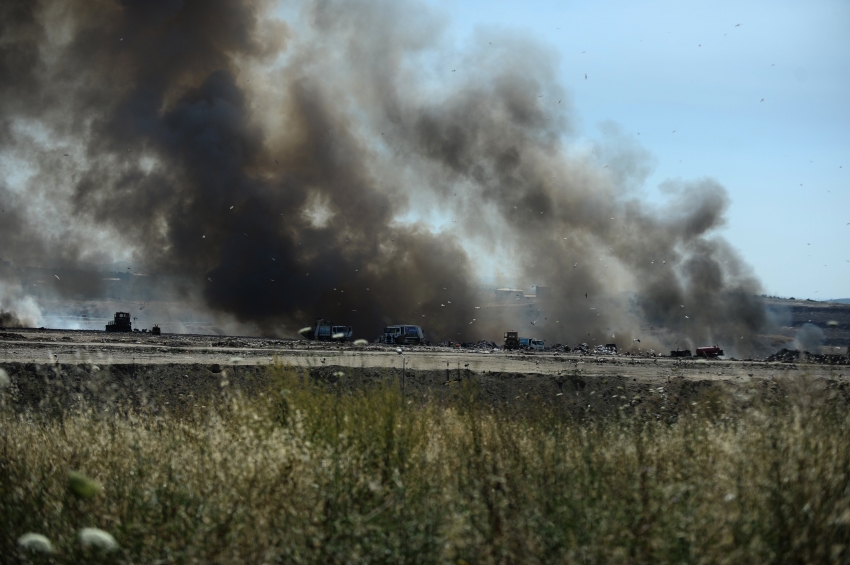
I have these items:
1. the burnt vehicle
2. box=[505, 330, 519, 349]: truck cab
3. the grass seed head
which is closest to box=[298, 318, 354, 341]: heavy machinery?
the burnt vehicle

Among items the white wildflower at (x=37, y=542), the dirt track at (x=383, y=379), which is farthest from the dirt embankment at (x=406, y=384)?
the white wildflower at (x=37, y=542)

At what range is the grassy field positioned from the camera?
6438 mm

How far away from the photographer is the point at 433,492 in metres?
7.94

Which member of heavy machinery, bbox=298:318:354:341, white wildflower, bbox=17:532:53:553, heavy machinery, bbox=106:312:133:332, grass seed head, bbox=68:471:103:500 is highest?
heavy machinery, bbox=106:312:133:332

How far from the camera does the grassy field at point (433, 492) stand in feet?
21.1

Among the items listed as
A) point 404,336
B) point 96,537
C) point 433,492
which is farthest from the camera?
point 404,336

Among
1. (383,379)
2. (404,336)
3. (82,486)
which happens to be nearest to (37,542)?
(82,486)

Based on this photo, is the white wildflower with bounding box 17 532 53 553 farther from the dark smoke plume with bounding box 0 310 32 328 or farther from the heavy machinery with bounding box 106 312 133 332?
the dark smoke plume with bounding box 0 310 32 328

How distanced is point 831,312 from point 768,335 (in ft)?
171

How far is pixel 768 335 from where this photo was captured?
68688 millimetres

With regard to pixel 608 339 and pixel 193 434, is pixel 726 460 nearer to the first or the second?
pixel 193 434

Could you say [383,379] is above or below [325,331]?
below

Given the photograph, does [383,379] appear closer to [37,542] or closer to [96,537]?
[37,542]

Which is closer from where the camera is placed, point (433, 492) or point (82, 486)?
point (82, 486)
